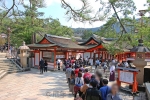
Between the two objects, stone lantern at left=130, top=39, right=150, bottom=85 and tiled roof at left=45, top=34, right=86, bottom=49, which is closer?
stone lantern at left=130, top=39, right=150, bottom=85

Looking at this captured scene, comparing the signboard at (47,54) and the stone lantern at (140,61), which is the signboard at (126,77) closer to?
the stone lantern at (140,61)

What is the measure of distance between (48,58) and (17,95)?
1200cm

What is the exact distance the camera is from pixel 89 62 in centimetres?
2436

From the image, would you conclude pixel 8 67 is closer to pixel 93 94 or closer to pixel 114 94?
pixel 93 94

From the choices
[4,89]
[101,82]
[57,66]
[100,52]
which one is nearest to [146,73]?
[101,82]

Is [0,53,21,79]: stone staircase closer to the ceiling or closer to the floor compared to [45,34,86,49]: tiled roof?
closer to the floor

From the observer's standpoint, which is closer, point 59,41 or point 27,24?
point 27,24

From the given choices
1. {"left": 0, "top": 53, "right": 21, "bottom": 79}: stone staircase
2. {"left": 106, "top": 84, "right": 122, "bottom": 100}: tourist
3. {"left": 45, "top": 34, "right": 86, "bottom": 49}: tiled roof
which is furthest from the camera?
{"left": 45, "top": 34, "right": 86, "bottom": 49}: tiled roof

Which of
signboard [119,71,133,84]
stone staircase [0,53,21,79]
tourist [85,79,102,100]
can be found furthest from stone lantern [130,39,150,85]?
stone staircase [0,53,21,79]

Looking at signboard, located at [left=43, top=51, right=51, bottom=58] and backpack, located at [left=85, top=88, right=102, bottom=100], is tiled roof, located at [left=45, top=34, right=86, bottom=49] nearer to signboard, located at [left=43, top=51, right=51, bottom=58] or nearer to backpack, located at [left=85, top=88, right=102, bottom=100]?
signboard, located at [left=43, top=51, right=51, bottom=58]

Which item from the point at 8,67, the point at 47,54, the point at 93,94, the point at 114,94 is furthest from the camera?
the point at 47,54

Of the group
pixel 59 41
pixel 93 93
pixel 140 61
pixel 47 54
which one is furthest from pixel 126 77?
pixel 59 41

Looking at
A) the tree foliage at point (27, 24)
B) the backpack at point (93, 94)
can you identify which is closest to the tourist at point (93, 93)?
the backpack at point (93, 94)

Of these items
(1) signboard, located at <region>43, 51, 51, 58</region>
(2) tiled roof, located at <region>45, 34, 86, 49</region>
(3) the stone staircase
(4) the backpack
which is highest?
(2) tiled roof, located at <region>45, 34, 86, 49</region>
